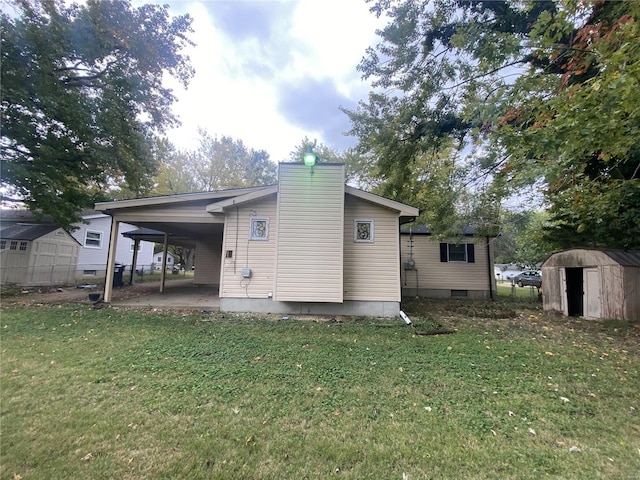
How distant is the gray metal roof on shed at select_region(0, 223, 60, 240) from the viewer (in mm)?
13172

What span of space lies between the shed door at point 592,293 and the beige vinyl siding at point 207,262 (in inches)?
544

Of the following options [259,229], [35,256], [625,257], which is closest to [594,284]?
[625,257]

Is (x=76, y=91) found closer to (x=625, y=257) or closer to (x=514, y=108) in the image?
(x=514, y=108)

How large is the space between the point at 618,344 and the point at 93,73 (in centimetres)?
1777

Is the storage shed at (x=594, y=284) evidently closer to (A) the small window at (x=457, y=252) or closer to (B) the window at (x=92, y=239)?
(A) the small window at (x=457, y=252)

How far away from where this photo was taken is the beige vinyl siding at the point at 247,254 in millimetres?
7641

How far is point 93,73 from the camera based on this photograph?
1066 cm

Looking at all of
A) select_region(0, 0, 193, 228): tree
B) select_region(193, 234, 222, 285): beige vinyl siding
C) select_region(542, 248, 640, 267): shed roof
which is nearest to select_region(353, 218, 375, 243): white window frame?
select_region(542, 248, 640, 267): shed roof

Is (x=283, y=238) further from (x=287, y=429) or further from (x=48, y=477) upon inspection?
(x=48, y=477)

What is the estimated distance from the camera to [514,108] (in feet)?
18.6

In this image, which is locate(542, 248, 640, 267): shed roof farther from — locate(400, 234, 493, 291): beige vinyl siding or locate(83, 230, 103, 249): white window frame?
locate(83, 230, 103, 249): white window frame

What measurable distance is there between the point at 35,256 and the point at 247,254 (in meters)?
13.1

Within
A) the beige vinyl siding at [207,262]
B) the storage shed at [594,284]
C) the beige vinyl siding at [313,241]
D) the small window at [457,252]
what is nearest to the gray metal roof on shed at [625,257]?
the storage shed at [594,284]

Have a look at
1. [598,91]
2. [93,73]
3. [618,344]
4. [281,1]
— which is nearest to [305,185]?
[281,1]
